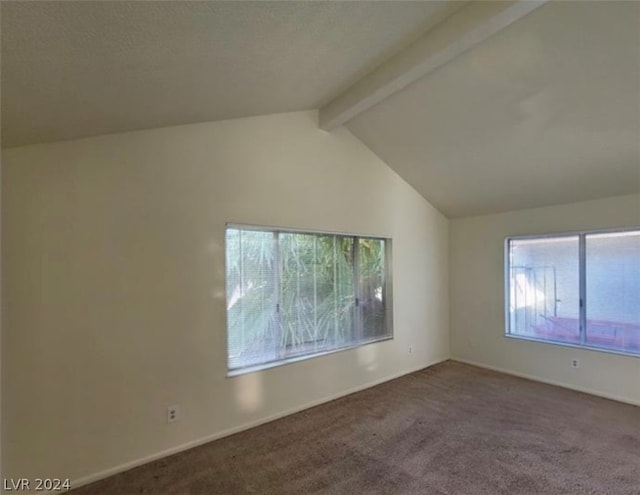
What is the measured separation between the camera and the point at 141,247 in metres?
2.64

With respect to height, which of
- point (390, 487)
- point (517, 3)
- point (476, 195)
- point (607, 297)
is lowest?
point (390, 487)

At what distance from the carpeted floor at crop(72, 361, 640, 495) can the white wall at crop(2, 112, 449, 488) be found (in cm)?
29

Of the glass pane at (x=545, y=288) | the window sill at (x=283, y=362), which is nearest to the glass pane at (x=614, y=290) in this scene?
the glass pane at (x=545, y=288)

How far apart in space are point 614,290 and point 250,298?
393 cm

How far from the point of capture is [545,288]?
4461mm

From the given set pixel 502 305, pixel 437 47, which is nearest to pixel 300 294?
pixel 437 47

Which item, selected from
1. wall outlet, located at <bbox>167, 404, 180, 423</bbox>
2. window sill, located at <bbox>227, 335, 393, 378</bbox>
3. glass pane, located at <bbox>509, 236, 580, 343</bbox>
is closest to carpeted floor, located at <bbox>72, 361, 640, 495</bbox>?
wall outlet, located at <bbox>167, 404, 180, 423</bbox>

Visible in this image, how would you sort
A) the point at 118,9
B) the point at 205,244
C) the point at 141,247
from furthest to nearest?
the point at 205,244
the point at 141,247
the point at 118,9

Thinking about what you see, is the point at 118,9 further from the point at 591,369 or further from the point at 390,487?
the point at 591,369

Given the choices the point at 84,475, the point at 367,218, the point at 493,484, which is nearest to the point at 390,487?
the point at 493,484

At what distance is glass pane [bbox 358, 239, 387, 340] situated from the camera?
4.35 m

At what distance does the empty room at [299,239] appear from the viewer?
200cm

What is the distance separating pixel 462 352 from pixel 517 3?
4500 millimetres

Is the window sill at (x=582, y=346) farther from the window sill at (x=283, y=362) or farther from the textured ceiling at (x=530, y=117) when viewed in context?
the window sill at (x=283, y=362)
